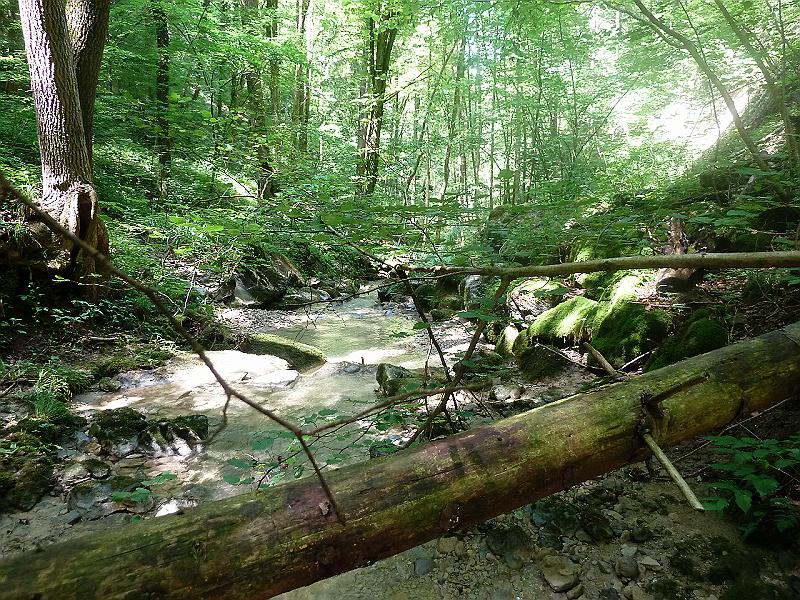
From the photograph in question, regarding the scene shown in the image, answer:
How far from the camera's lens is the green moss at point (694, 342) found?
356 centimetres

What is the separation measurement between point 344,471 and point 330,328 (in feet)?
26.6

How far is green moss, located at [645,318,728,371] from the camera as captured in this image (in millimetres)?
3561

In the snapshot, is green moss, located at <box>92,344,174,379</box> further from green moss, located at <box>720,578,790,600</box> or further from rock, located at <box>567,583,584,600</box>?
green moss, located at <box>720,578,790,600</box>

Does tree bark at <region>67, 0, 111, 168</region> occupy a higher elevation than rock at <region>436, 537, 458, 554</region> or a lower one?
higher

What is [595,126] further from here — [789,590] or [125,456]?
[125,456]

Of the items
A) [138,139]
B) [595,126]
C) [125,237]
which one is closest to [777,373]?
[125,237]

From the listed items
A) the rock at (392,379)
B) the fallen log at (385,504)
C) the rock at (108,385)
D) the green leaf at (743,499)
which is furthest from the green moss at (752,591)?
the rock at (108,385)

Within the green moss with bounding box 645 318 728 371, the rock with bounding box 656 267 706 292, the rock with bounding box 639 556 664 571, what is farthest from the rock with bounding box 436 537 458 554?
the rock with bounding box 656 267 706 292

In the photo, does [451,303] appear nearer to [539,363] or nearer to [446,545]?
[539,363]

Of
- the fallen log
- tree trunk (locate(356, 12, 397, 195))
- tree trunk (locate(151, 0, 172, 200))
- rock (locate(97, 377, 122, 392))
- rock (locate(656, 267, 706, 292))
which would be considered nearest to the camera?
the fallen log

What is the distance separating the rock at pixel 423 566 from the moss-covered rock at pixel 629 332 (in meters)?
2.92

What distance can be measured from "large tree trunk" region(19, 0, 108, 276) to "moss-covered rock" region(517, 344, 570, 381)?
5.93m

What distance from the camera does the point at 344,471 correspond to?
1.73m

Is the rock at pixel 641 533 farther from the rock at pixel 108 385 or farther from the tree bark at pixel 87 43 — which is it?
the tree bark at pixel 87 43
